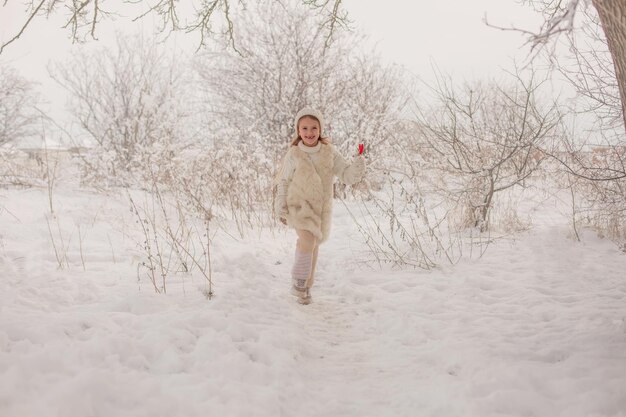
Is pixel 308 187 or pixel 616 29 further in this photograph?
pixel 308 187

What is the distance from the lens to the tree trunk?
189cm

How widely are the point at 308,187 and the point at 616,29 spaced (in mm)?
2471

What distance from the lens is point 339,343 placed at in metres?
3.05

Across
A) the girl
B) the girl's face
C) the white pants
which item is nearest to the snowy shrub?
the girl

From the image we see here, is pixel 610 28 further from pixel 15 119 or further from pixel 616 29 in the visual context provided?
pixel 15 119

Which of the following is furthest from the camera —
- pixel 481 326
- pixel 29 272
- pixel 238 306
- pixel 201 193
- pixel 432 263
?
pixel 201 193

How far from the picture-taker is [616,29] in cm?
197

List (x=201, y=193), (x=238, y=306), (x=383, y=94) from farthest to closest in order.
Result: (x=383, y=94) → (x=201, y=193) → (x=238, y=306)

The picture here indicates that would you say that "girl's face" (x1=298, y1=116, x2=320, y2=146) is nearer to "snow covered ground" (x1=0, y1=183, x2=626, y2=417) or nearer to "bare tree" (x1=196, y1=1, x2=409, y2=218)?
"snow covered ground" (x1=0, y1=183, x2=626, y2=417)

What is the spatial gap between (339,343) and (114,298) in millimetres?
1671

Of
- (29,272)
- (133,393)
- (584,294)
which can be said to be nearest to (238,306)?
(133,393)

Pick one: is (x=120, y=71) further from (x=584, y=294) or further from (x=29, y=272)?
(x=584, y=294)

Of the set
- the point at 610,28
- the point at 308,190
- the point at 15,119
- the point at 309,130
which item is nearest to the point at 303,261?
the point at 308,190

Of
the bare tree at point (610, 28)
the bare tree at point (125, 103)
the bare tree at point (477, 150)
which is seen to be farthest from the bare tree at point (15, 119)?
the bare tree at point (610, 28)
